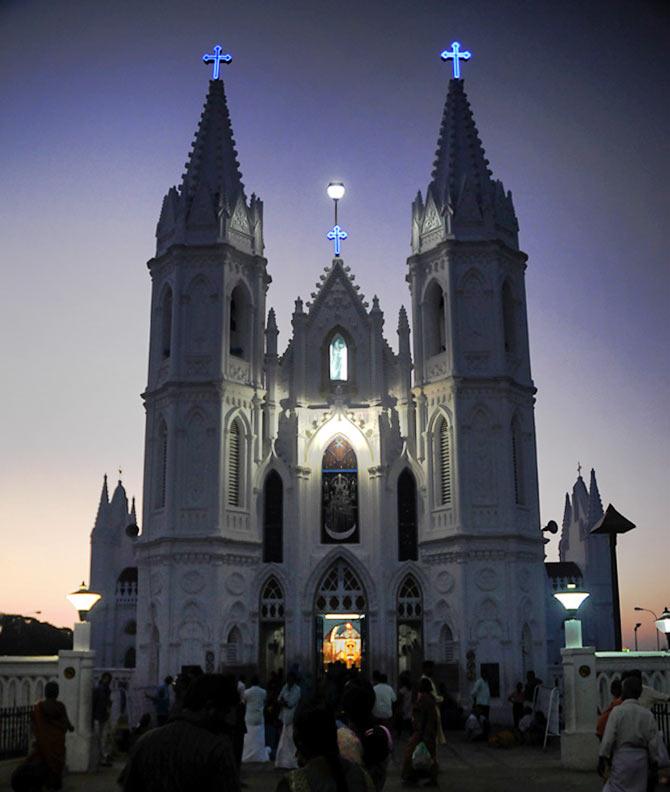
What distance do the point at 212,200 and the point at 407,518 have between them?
484 inches

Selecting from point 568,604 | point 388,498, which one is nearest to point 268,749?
point 568,604

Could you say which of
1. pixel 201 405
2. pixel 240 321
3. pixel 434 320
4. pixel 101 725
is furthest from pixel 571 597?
pixel 240 321

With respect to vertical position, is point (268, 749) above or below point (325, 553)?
below

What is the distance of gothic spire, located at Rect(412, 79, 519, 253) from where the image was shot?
1391 inches

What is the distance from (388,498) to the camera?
34.5m

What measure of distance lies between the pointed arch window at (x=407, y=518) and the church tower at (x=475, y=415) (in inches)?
25.8

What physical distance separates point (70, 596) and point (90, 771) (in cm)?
322

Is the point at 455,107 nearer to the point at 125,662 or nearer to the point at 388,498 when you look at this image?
the point at 388,498

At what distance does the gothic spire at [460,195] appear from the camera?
35344 mm

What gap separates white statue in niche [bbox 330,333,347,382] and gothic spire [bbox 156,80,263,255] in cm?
400

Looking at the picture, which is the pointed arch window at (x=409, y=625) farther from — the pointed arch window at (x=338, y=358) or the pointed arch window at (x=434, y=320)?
the pointed arch window at (x=434, y=320)

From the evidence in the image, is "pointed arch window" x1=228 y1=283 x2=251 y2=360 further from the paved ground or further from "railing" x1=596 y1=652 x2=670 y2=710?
"railing" x1=596 y1=652 x2=670 y2=710

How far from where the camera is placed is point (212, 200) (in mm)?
35812

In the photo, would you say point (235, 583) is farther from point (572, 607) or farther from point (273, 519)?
point (572, 607)
